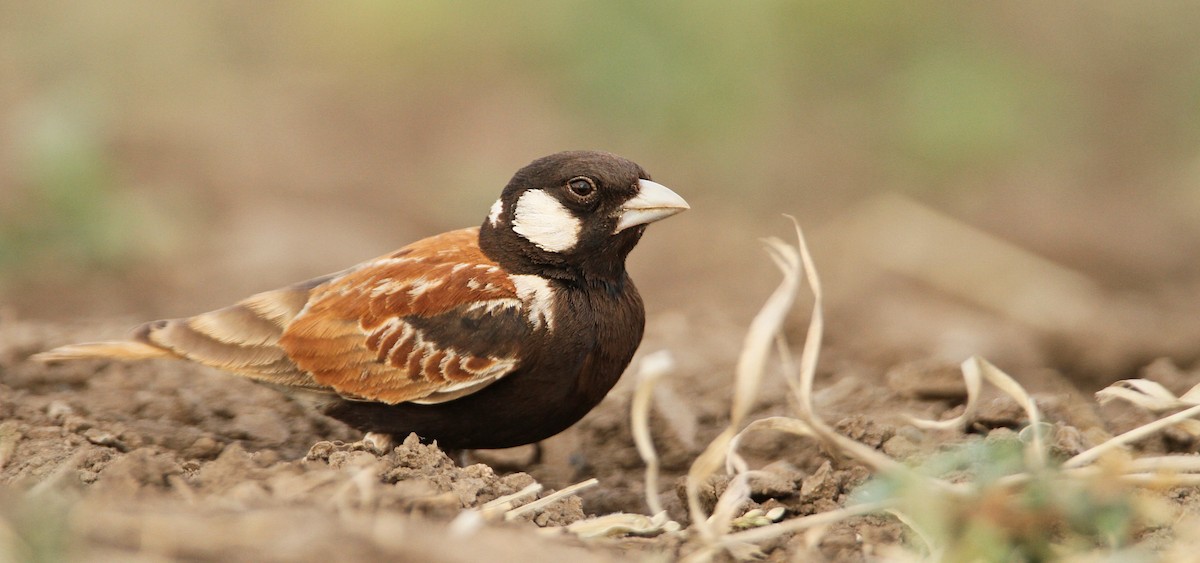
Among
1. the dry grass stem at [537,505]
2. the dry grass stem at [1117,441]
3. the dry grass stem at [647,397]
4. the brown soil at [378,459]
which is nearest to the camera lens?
the brown soil at [378,459]

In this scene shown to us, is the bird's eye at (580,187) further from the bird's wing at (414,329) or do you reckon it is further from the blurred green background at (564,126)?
the blurred green background at (564,126)

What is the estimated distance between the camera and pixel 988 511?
3.76 m

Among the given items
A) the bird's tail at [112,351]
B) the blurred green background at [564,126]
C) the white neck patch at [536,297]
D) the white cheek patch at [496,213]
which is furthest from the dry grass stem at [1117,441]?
the blurred green background at [564,126]

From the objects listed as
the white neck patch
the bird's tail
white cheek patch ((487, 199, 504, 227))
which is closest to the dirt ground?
the bird's tail

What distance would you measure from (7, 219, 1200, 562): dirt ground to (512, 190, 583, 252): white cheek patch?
1050mm

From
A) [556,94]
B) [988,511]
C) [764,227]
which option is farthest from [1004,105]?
[988,511]

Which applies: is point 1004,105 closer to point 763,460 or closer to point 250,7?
point 763,460

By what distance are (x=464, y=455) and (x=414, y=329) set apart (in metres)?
1.01

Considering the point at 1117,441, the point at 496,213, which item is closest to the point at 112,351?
the point at 496,213

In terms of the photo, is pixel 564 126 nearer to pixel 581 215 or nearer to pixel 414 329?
pixel 581 215

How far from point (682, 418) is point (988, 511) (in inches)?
97.3

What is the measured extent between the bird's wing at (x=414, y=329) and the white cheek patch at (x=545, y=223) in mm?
208

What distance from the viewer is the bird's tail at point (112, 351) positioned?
5.51 meters

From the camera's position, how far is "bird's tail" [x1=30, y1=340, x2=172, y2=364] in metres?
5.51
